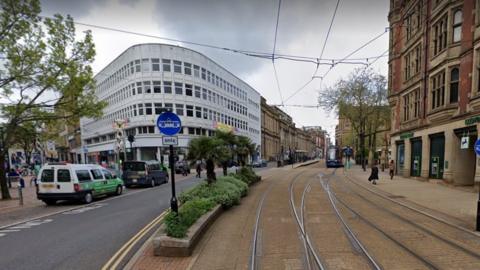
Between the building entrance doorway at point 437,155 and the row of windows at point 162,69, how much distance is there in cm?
3274

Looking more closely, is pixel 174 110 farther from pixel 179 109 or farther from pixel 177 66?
pixel 177 66

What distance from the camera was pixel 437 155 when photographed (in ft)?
53.2

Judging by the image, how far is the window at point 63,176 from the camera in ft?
34.7

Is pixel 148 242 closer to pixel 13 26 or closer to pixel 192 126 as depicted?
pixel 13 26

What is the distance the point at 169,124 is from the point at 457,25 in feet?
62.8

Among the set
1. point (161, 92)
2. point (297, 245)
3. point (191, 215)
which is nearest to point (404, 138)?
point (297, 245)

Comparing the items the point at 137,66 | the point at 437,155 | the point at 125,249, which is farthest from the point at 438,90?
the point at 137,66

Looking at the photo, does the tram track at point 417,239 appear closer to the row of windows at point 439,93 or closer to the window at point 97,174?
the row of windows at point 439,93

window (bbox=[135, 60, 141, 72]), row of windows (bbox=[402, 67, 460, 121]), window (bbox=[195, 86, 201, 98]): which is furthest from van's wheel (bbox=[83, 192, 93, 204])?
Answer: window (bbox=[195, 86, 201, 98])

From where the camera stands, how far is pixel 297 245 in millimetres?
5449

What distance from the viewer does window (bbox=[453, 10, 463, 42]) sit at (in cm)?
1409

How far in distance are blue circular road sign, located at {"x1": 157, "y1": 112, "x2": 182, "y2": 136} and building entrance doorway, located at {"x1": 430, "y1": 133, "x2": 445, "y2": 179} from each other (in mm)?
18503

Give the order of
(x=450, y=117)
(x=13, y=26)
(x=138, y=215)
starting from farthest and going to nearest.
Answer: (x=450, y=117), (x=13, y=26), (x=138, y=215)

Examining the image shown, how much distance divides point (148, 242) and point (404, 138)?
2340cm
